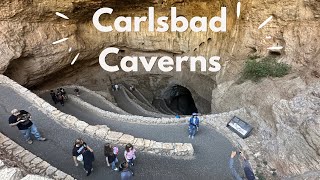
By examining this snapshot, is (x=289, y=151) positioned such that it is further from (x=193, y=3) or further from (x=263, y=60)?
(x=193, y=3)

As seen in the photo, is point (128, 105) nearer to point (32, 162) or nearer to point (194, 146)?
point (194, 146)

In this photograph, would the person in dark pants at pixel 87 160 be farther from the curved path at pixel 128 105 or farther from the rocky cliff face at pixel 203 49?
the curved path at pixel 128 105

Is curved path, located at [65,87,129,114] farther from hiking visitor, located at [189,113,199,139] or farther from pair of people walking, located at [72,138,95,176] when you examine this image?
pair of people walking, located at [72,138,95,176]

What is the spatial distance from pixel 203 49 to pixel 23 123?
13.3m

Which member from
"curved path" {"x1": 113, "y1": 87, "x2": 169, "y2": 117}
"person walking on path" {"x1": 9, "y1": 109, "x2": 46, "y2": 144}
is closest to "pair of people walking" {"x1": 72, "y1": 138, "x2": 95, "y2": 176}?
"person walking on path" {"x1": 9, "y1": 109, "x2": 46, "y2": 144}

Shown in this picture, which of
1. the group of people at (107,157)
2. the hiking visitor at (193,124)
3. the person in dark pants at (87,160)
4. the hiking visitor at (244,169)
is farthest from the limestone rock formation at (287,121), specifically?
the person in dark pants at (87,160)

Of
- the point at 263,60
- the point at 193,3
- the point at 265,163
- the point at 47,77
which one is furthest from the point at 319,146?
the point at 47,77

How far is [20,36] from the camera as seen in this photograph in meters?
13.3

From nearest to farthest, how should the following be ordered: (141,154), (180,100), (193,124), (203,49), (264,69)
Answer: (141,154) < (193,124) < (264,69) < (203,49) < (180,100)

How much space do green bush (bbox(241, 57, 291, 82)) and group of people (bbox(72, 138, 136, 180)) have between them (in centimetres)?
704

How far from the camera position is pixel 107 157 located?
706 cm

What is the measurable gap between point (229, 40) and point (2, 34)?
40.3 ft

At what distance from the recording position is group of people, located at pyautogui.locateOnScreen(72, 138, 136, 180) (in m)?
6.52

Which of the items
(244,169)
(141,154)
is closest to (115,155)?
(141,154)
